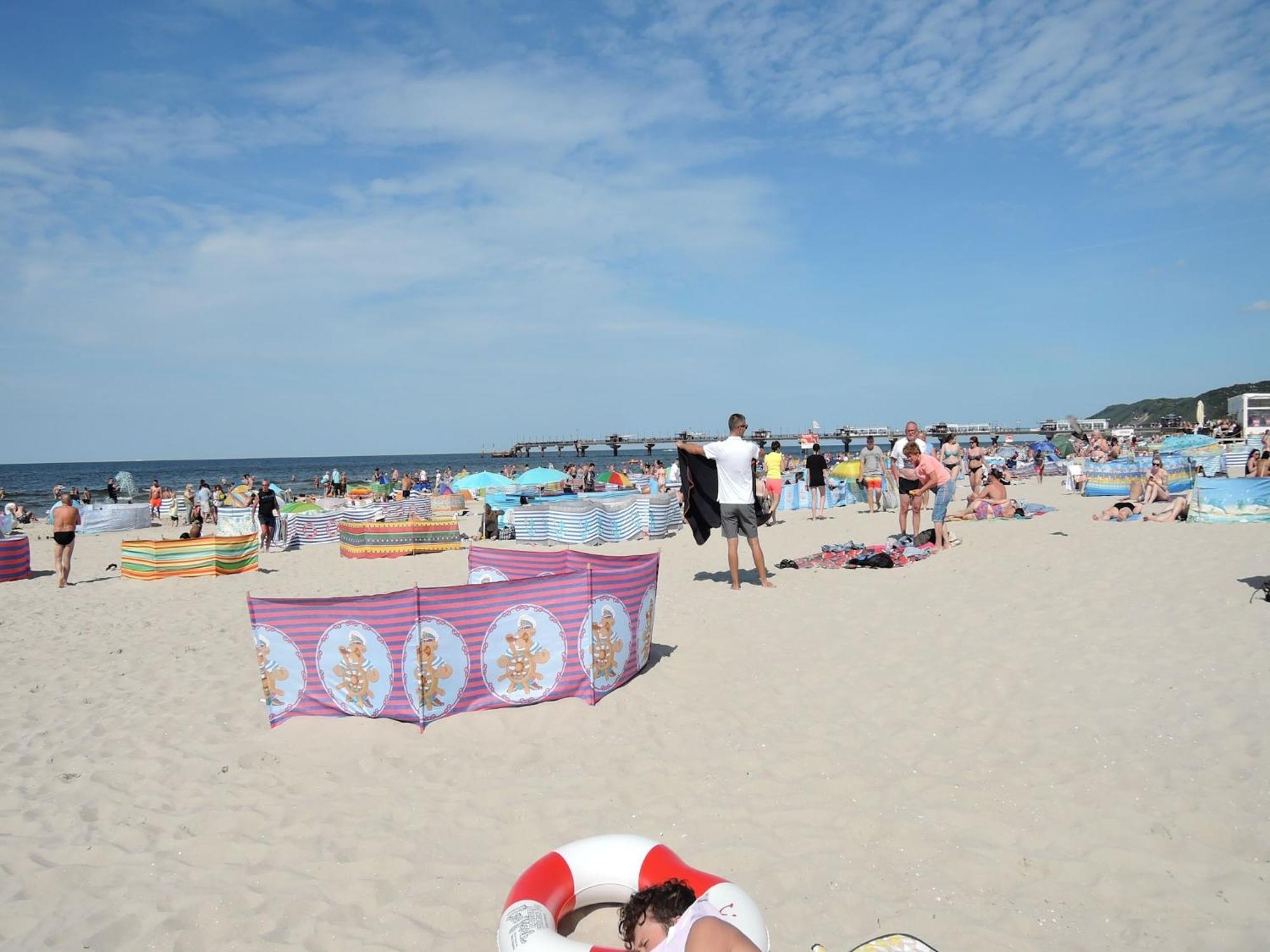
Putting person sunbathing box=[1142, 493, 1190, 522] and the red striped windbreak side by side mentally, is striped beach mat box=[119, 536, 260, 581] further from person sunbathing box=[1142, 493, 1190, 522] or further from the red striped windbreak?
person sunbathing box=[1142, 493, 1190, 522]

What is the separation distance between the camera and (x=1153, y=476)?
1409cm

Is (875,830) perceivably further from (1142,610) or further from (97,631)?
(97,631)

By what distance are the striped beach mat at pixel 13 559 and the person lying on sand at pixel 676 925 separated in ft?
49.8

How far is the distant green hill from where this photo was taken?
95.5 meters

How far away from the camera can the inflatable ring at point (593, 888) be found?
8.75 ft

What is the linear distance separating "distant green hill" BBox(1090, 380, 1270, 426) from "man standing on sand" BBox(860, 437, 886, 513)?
77.8 metres

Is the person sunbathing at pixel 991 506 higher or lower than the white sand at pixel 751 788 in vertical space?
higher

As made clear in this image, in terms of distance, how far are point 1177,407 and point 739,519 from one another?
540 ft

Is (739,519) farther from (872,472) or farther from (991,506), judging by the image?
(872,472)

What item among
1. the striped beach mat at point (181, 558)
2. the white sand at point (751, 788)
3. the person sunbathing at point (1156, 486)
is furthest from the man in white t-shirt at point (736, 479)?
the person sunbathing at point (1156, 486)

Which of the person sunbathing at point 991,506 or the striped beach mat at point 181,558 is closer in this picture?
the striped beach mat at point 181,558

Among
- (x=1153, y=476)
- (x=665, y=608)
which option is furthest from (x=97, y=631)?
(x=1153, y=476)

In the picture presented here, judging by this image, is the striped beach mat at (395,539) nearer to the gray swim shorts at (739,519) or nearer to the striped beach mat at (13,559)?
the striped beach mat at (13,559)

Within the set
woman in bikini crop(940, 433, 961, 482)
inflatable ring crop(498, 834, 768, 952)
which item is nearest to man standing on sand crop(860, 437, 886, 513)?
woman in bikini crop(940, 433, 961, 482)
